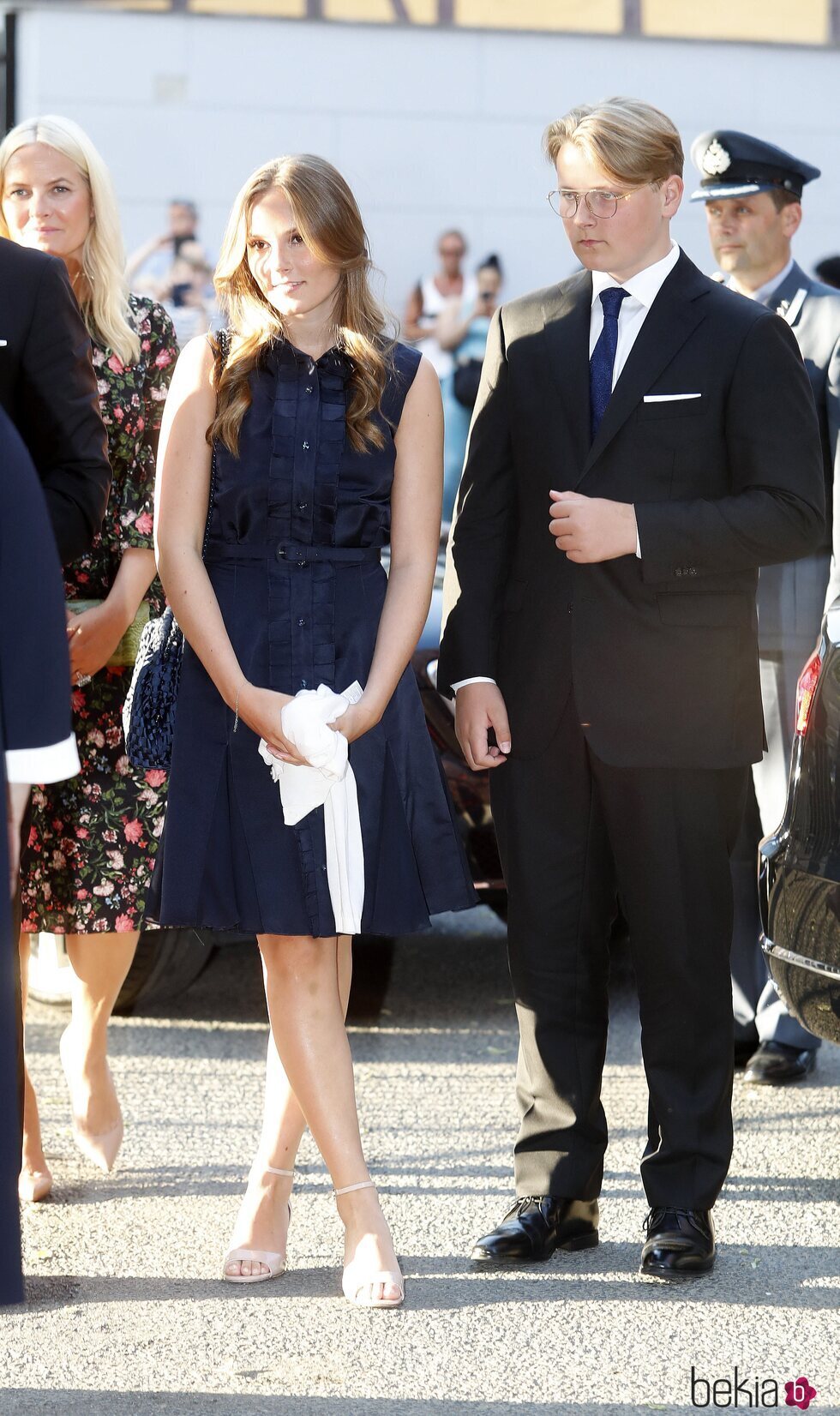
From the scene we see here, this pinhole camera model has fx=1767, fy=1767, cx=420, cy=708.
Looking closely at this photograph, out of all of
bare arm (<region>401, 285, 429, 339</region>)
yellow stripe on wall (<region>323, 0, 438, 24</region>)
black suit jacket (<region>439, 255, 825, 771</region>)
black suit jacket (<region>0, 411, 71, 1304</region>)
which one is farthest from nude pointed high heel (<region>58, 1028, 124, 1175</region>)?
yellow stripe on wall (<region>323, 0, 438, 24</region>)

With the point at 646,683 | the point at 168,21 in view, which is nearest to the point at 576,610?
the point at 646,683

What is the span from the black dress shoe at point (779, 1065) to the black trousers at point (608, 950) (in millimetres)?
1222

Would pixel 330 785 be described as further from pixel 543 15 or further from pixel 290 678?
pixel 543 15

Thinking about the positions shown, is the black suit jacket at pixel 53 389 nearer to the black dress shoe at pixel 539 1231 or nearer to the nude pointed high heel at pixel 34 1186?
the nude pointed high heel at pixel 34 1186

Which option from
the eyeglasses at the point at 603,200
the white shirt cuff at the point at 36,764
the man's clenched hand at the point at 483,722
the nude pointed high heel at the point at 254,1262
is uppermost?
the eyeglasses at the point at 603,200

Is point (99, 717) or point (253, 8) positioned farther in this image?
point (253, 8)

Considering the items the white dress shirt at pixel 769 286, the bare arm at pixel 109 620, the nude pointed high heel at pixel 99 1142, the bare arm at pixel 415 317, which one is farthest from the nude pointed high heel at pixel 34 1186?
the bare arm at pixel 415 317

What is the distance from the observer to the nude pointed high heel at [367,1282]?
3.23m

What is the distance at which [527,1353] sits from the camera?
3035 mm

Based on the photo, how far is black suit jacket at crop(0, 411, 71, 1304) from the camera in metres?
2.31

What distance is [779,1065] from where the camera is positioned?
15.2 feet
